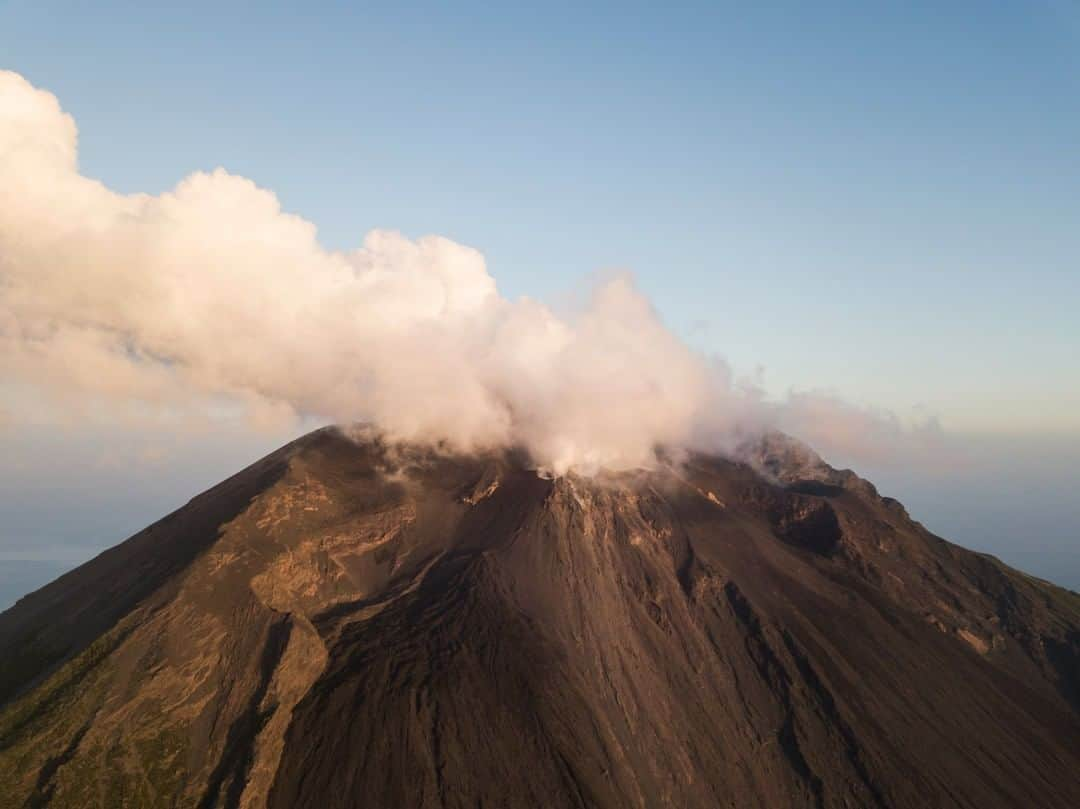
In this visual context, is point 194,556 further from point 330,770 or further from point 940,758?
point 940,758

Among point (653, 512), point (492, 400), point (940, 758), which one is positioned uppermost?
point (492, 400)

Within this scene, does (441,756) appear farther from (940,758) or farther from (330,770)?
(940,758)

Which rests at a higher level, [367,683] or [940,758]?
[367,683]

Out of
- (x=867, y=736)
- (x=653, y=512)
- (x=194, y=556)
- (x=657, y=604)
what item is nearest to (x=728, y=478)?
(x=653, y=512)

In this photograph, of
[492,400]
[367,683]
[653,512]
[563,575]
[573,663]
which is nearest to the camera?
[367,683]

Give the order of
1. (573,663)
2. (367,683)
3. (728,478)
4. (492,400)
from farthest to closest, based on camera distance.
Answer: (728,478)
(492,400)
(573,663)
(367,683)

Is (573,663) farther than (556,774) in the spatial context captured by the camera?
Yes
